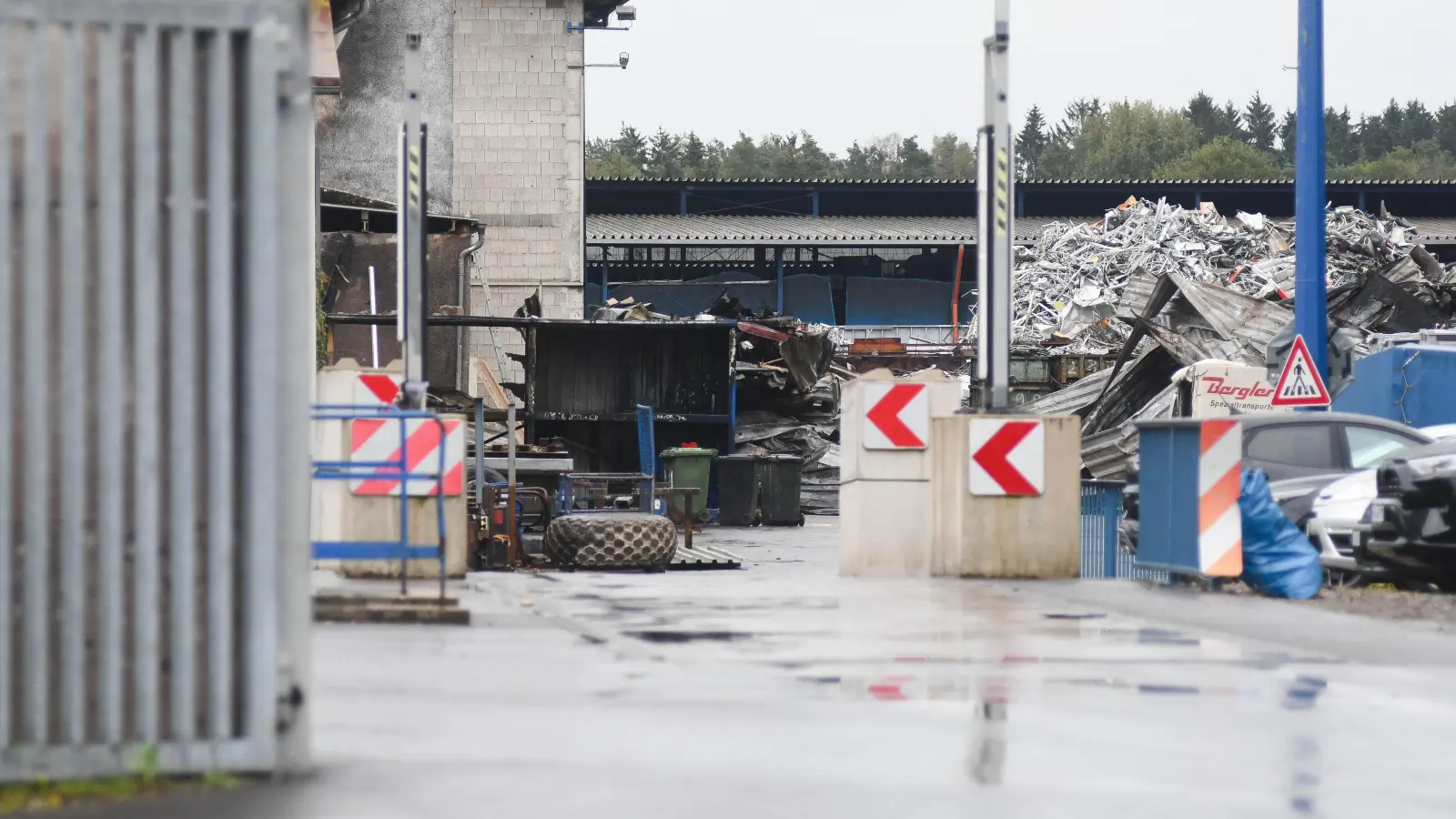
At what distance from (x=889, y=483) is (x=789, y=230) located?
149 feet

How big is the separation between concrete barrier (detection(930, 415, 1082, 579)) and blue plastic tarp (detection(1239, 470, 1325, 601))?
1132mm

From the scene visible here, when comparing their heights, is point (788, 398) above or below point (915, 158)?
below

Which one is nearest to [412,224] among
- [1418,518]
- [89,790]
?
[1418,518]

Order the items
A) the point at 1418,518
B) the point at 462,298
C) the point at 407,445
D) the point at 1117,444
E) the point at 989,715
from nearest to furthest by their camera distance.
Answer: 1. the point at 989,715
2. the point at 407,445
3. the point at 1418,518
4. the point at 1117,444
5. the point at 462,298

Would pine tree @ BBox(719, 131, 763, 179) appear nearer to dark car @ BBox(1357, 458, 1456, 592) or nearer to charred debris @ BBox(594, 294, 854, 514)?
charred debris @ BBox(594, 294, 854, 514)

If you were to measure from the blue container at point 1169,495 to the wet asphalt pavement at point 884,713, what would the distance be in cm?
140

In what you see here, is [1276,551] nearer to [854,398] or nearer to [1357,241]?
[854,398]

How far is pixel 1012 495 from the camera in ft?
42.6

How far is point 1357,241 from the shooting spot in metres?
50.2

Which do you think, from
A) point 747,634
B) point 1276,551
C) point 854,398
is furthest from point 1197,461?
point 747,634

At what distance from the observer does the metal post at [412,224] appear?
13.2 metres

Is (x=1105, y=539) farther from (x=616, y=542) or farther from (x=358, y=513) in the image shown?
(x=358, y=513)

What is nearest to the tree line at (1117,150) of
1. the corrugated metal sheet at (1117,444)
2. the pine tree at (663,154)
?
the pine tree at (663,154)

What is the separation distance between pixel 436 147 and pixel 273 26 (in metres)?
39.8
